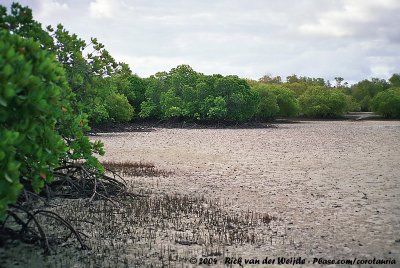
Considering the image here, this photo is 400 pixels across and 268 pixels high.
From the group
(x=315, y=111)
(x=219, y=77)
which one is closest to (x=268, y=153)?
(x=219, y=77)

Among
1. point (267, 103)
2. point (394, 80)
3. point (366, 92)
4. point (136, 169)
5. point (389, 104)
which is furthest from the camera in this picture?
point (394, 80)

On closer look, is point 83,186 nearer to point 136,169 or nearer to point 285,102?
point 136,169

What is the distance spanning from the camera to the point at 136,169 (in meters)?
17.7

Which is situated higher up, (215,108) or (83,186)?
(215,108)

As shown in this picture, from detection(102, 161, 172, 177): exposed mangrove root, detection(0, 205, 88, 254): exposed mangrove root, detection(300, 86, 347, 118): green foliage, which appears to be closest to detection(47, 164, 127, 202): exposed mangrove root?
detection(0, 205, 88, 254): exposed mangrove root

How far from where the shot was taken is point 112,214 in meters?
10.2

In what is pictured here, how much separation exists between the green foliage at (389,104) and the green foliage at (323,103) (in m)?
6.33

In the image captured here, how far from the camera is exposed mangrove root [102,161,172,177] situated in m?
16.8

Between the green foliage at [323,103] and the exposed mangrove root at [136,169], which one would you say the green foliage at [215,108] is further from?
the exposed mangrove root at [136,169]

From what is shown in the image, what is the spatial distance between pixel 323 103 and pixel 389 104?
39.4 ft

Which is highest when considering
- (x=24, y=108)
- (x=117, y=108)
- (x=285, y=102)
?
(x=285, y=102)

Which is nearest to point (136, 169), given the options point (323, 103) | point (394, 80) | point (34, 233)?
point (34, 233)

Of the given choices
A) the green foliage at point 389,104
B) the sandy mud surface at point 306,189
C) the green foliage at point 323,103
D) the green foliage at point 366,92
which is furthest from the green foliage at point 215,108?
the green foliage at point 366,92

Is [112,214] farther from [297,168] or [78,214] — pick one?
[297,168]
